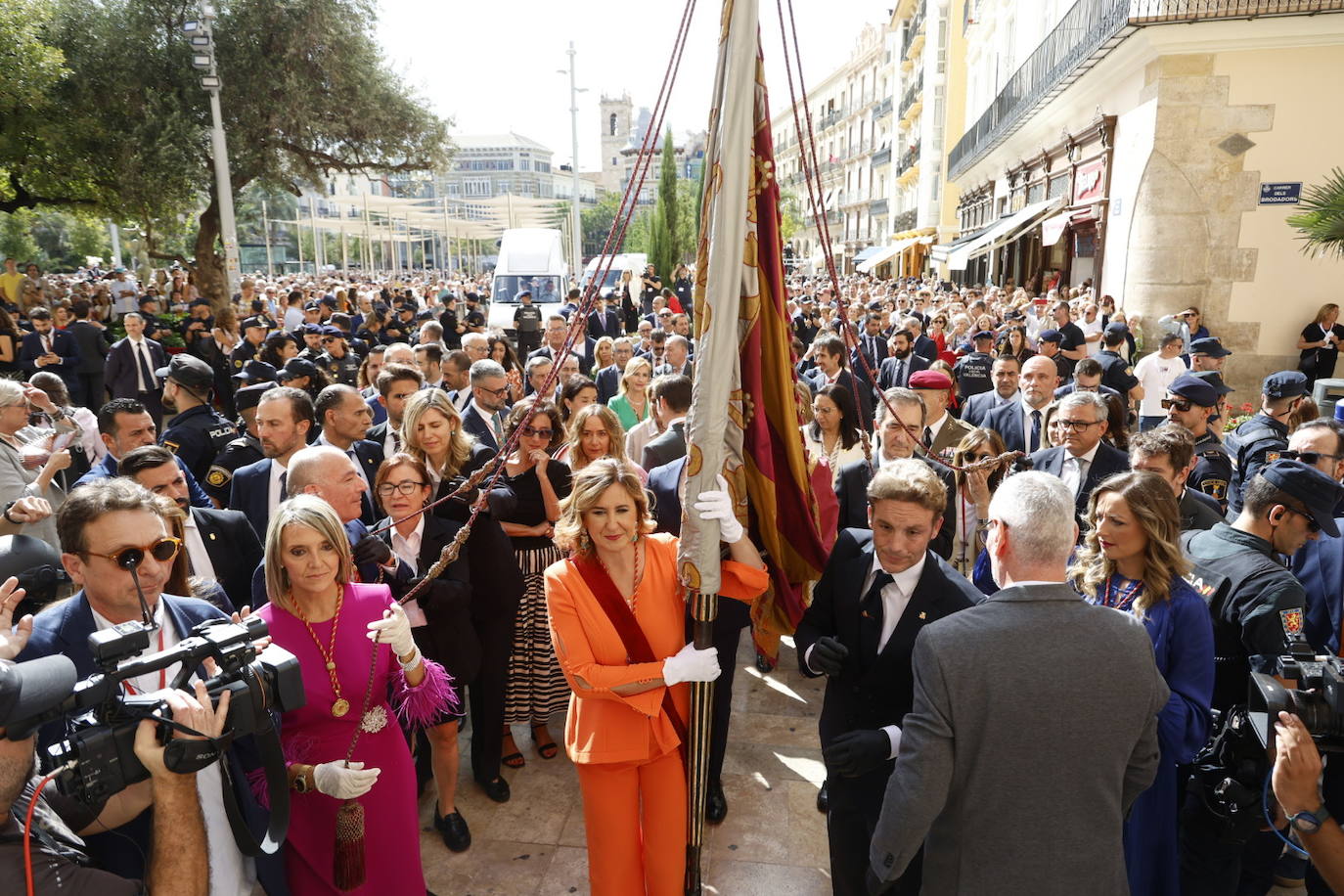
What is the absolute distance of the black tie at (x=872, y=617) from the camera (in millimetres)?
2871

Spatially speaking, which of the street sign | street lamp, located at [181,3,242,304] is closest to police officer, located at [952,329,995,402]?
the street sign

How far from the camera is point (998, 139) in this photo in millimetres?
22109

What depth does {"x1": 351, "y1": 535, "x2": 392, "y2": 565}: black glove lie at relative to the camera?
131 inches

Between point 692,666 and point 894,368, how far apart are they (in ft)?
22.0

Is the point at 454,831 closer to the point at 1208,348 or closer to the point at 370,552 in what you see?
the point at 370,552

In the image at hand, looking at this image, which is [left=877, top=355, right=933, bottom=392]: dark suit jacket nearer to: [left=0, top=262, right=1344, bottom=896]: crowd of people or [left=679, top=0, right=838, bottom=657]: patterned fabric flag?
[left=0, top=262, right=1344, bottom=896]: crowd of people

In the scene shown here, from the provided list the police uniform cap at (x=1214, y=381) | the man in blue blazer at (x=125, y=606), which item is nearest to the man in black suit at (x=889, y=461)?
the police uniform cap at (x=1214, y=381)

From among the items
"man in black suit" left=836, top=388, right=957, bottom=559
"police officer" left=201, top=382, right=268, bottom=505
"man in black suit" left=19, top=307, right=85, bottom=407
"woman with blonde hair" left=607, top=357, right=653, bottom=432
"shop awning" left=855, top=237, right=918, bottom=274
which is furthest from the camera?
"shop awning" left=855, top=237, right=918, bottom=274

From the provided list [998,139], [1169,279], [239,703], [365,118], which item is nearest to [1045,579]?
→ [239,703]

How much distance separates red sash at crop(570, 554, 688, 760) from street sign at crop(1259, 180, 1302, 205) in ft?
43.4

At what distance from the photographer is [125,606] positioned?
2418 millimetres

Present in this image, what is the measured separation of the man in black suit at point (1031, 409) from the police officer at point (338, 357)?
19.2 feet

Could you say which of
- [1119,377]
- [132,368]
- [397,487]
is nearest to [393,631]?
[397,487]

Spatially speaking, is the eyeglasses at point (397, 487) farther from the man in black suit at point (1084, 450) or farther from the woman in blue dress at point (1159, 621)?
the man in black suit at point (1084, 450)
